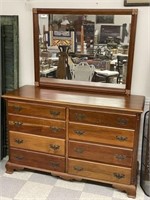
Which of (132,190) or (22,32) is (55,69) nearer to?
(22,32)

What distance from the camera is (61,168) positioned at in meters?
2.65

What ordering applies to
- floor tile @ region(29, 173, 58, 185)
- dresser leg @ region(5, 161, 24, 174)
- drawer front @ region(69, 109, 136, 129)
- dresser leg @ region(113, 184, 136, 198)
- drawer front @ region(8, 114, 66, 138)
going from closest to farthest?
drawer front @ region(69, 109, 136, 129), dresser leg @ region(113, 184, 136, 198), drawer front @ region(8, 114, 66, 138), floor tile @ region(29, 173, 58, 185), dresser leg @ region(5, 161, 24, 174)

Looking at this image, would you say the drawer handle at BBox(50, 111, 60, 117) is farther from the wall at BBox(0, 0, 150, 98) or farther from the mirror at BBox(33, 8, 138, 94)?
the wall at BBox(0, 0, 150, 98)

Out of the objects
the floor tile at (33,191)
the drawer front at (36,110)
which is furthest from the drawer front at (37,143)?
the floor tile at (33,191)

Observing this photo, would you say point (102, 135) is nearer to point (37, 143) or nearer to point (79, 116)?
point (79, 116)

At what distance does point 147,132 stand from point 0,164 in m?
1.62

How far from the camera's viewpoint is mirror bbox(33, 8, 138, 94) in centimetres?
261

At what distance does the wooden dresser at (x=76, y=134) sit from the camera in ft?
7.86

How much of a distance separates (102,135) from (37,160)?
74cm

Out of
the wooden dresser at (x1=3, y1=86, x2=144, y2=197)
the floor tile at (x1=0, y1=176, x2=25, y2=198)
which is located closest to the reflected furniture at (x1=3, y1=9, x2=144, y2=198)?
the wooden dresser at (x1=3, y1=86, x2=144, y2=197)

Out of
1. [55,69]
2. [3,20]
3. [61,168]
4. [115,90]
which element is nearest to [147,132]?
[115,90]

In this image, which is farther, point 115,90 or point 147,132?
point 115,90

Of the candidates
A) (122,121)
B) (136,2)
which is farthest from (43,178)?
(136,2)

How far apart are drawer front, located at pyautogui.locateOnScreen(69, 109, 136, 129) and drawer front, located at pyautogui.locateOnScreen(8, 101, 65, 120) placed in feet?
0.39
